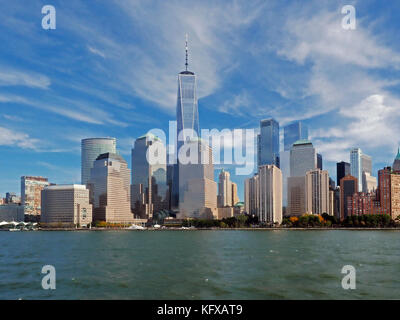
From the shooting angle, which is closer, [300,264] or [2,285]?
[2,285]

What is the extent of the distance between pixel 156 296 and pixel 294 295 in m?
9.80

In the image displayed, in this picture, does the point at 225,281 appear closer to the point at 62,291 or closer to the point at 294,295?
the point at 294,295

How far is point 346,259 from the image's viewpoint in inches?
1957
